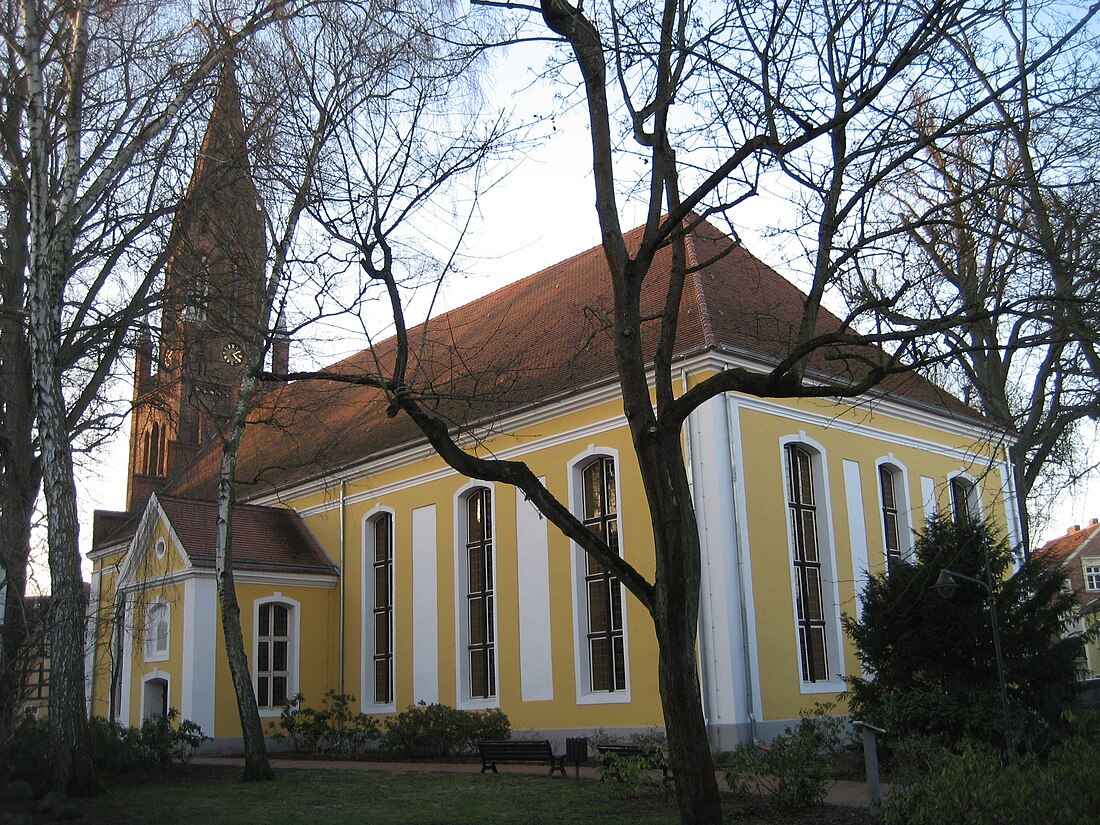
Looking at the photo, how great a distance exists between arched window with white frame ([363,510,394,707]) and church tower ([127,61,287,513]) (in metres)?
8.36

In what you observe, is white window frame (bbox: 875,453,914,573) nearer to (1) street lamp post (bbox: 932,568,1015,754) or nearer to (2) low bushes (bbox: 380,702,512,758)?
(1) street lamp post (bbox: 932,568,1015,754)

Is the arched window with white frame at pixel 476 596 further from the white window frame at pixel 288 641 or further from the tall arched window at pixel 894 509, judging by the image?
the tall arched window at pixel 894 509

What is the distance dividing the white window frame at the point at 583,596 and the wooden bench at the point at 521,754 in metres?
3.09

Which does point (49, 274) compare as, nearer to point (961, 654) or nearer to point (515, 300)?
point (961, 654)

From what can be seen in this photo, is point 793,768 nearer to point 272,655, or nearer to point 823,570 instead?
point 823,570

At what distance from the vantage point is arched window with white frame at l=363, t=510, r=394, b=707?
2603cm

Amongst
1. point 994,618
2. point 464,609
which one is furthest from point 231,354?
point 994,618

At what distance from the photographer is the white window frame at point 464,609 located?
22.7 metres

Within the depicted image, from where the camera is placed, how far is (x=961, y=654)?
14555mm

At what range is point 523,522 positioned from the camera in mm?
22500

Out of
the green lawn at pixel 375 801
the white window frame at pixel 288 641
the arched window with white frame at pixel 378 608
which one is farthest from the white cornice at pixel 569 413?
the green lawn at pixel 375 801

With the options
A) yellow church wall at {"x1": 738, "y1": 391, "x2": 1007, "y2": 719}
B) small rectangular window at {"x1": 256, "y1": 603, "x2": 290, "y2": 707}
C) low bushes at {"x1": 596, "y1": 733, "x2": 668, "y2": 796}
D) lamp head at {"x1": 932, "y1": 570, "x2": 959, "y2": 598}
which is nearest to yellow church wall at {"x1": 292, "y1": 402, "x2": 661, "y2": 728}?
small rectangular window at {"x1": 256, "y1": 603, "x2": 290, "y2": 707}

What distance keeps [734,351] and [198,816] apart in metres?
11.6

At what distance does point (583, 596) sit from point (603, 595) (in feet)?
1.55
